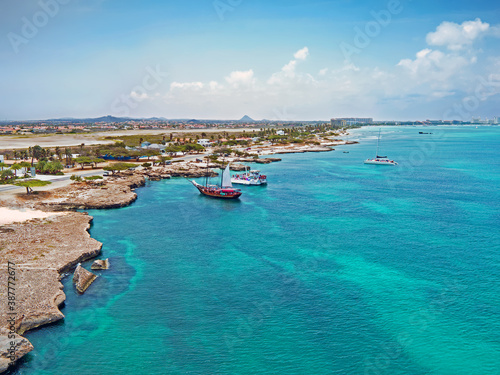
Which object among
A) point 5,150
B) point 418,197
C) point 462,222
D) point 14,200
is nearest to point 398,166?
point 418,197

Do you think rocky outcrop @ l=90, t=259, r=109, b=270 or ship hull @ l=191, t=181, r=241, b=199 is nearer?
rocky outcrop @ l=90, t=259, r=109, b=270

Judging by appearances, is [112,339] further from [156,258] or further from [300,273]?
[300,273]

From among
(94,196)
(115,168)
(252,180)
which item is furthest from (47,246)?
(252,180)

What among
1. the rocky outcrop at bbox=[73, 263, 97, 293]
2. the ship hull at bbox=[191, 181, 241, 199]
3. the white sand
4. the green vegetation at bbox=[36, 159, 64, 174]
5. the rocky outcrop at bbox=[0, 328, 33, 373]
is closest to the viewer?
the rocky outcrop at bbox=[0, 328, 33, 373]

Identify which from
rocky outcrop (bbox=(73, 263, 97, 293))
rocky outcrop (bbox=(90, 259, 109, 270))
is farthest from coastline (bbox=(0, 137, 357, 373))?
rocky outcrop (bbox=(90, 259, 109, 270))

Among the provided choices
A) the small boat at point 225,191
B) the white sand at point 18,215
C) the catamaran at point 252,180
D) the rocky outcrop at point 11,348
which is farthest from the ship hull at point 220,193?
the rocky outcrop at point 11,348

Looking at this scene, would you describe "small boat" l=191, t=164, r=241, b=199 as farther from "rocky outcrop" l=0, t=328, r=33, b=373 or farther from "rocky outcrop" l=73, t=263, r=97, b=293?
"rocky outcrop" l=0, t=328, r=33, b=373

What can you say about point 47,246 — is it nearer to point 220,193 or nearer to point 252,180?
point 220,193
